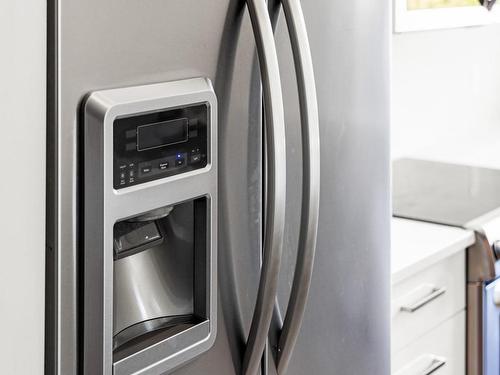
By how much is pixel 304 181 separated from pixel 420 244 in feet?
2.77

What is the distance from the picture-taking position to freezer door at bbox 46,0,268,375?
0.90 metres

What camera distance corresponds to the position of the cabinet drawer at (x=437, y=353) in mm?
1916

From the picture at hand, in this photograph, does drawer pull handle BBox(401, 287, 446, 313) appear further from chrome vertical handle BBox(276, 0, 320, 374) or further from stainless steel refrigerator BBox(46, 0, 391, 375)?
chrome vertical handle BBox(276, 0, 320, 374)

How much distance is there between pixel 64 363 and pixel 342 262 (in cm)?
62

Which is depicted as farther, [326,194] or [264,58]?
[326,194]

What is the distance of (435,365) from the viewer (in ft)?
6.57

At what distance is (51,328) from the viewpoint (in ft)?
3.05

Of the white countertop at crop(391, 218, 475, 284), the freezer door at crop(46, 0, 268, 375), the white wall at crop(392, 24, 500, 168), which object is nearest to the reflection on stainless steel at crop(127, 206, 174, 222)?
the freezer door at crop(46, 0, 268, 375)

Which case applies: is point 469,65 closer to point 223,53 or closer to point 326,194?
point 326,194

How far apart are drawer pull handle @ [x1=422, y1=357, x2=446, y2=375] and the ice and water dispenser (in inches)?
39.1
